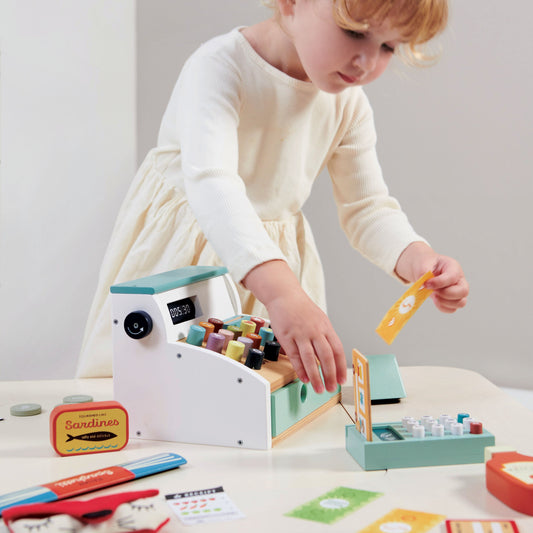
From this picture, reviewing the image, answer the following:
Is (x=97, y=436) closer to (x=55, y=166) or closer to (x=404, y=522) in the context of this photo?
(x=404, y=522)

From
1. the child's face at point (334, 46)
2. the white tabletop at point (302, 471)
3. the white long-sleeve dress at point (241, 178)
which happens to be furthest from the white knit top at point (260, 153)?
the white tabletop at point (302, 471)

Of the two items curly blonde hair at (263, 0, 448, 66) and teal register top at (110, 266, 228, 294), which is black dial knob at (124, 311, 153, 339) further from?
curly blonde hair at (263, 0, 448, 66)

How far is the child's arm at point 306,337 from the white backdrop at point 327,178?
116cm

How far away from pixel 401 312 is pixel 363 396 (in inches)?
6.4

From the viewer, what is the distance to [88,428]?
2.31 feet

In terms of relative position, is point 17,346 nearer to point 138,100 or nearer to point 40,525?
point 138,100

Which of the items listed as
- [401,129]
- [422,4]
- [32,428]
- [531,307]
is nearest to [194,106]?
[422,4]

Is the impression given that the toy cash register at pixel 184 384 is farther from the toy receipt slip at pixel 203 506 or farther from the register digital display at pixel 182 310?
the toy receipt slip at pixel 203 506

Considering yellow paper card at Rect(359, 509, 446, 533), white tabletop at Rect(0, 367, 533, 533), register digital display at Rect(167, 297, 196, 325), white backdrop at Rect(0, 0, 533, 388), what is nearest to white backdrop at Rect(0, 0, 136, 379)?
white backdrop at Rect(0, 0, 533, 388)

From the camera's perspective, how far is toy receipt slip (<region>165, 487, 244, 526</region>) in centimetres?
53

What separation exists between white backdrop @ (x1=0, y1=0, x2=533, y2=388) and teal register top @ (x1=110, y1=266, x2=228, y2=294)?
1.01 metres

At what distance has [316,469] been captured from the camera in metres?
0.65

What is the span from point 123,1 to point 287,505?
1.77 m

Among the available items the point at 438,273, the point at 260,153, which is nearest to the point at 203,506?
the point at 438,273
